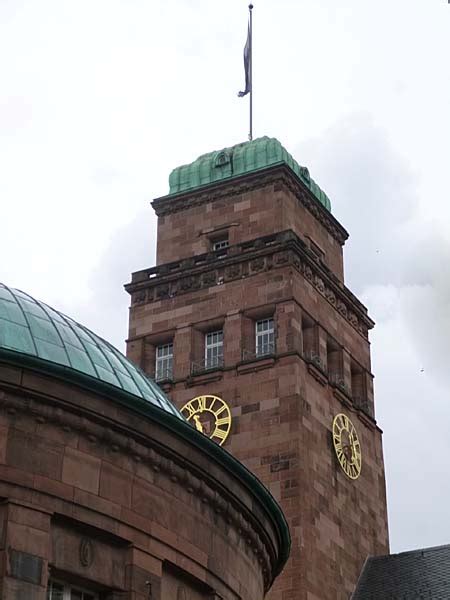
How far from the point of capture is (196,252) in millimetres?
55375

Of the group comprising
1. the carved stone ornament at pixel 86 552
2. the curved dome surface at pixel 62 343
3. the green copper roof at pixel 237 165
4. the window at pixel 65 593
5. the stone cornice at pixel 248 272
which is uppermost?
the green copper roof at pixel 237 165

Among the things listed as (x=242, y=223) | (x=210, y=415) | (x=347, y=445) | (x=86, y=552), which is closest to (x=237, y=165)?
(x=242, y=223)

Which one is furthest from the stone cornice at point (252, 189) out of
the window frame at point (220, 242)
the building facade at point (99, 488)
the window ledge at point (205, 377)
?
the building facade at point (99, 488)

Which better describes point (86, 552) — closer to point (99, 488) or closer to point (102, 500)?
point (102, 500)

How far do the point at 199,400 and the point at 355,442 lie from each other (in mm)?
6382

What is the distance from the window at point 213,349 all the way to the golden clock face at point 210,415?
1602 mm

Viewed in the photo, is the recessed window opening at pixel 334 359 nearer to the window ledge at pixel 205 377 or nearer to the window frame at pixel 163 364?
the window ledge at pixel 205 377

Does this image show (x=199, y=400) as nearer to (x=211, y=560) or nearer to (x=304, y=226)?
(x=304, y=226)

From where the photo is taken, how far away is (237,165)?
5694 cm

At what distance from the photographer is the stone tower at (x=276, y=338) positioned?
47438 millimetres

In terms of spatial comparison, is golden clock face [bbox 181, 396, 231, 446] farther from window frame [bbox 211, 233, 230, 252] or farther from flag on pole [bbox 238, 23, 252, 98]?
flag on pole [bbox 238, 23, 252, 98]

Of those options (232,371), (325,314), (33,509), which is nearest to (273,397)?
(232,371)

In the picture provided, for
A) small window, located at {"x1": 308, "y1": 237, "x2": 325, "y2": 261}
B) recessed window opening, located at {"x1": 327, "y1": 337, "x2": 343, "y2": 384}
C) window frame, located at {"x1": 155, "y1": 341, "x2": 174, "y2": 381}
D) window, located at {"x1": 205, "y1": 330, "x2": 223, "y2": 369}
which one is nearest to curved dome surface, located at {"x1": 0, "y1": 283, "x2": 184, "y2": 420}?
window, located at {"x1": 205, "y1": 330, "x2": 223, "y2": 369}

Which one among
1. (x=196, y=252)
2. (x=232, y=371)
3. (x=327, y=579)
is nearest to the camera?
(x=327, y=579)
